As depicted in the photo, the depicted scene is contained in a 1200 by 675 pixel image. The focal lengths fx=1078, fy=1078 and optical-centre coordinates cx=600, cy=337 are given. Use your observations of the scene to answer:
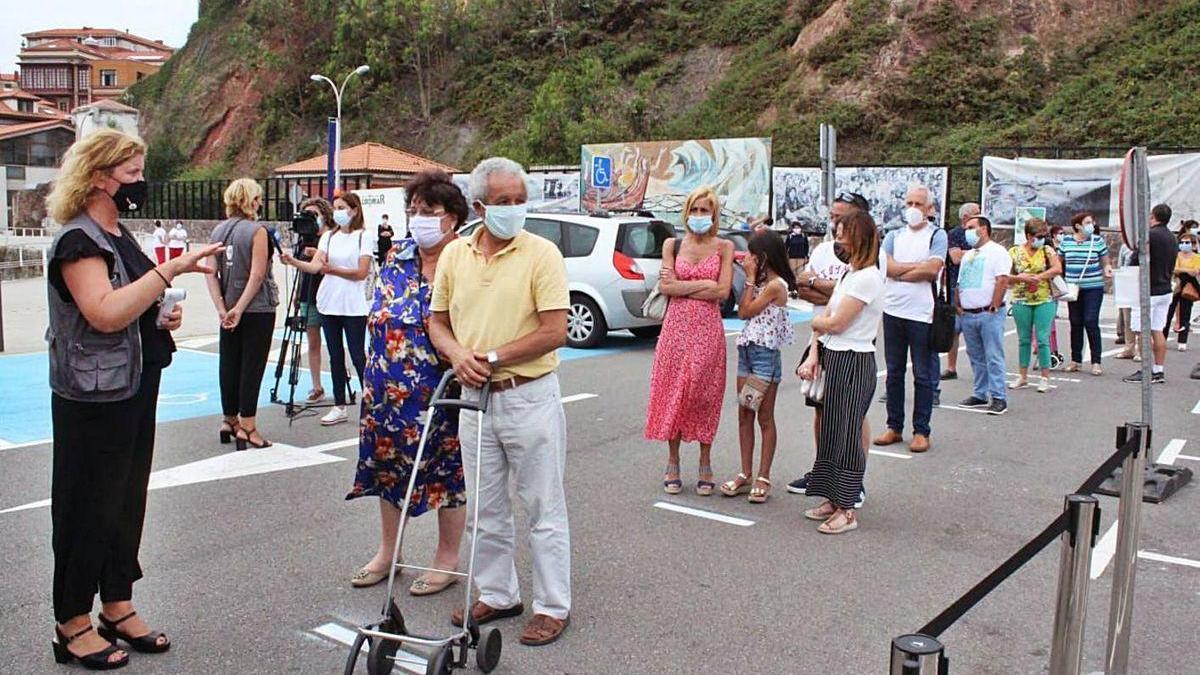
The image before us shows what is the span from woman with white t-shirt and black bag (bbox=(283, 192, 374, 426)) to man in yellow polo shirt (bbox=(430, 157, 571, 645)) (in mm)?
4474

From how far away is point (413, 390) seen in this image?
4.59m

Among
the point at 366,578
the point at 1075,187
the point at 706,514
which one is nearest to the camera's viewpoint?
the point at 366,578

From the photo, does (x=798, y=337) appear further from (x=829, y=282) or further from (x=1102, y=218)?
(x=1102, y=218)

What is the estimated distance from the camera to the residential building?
370ft

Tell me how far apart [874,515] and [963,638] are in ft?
6.26

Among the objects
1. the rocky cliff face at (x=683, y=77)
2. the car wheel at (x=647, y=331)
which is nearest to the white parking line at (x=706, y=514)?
the car wheel at (x=647, y=331)

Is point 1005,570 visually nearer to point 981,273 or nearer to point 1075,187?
point 981,273

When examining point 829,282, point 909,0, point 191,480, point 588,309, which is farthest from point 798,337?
point 909,0

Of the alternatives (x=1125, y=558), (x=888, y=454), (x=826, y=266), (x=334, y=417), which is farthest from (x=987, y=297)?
(x=1125, y=558)

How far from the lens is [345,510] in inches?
245

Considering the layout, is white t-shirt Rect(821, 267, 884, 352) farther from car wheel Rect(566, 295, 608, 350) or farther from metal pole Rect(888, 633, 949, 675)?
car wheel Rect(566, 295, 608, 350)

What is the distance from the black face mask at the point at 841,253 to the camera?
6.12 meters

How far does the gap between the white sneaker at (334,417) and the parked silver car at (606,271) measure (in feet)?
17.3

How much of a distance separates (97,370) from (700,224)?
3.60m
